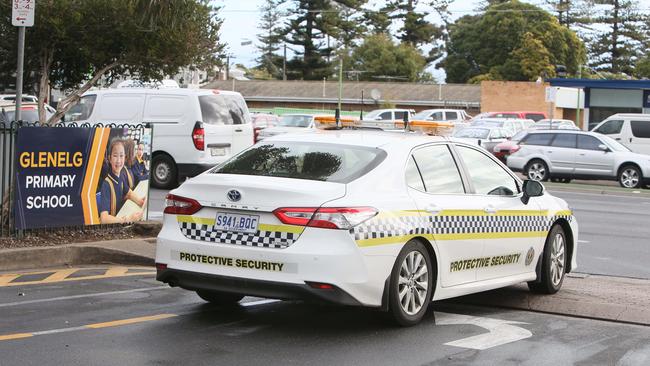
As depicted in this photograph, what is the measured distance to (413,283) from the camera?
7.50 metres

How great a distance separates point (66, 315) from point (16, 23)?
4055 mm

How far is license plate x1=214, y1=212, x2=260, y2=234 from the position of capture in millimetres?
7059

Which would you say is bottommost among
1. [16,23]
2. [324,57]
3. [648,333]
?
[648,333]

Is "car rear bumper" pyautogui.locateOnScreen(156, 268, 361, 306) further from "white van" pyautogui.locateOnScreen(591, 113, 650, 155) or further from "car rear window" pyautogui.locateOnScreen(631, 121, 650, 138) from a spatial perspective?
"car rear window" pyautogui.locateOnScreen(631, 121, 650, 138)

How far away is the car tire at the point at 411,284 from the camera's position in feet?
23.9

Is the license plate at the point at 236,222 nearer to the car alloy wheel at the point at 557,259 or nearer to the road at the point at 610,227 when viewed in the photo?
the car alloy wheel at the point at 557,259

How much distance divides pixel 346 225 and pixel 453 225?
4.46 feet

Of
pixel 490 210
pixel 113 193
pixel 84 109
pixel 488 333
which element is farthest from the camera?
pixel 84 109

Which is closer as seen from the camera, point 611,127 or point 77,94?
point 77,94

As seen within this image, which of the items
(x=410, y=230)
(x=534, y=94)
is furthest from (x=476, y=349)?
Answer: (x=534, y=94)

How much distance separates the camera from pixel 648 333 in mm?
7855

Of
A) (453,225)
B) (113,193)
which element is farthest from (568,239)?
(113,193)

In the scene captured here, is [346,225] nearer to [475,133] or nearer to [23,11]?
[23,11]

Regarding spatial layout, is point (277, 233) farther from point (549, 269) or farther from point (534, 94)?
point (534, 94)
